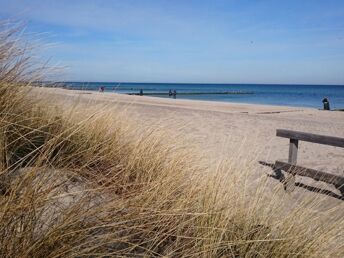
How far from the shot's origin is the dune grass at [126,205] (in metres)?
1.76

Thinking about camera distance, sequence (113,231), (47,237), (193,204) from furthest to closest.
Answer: (193,204) → (113,231) → (47,237)

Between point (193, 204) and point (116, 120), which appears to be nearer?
point (193, 204)

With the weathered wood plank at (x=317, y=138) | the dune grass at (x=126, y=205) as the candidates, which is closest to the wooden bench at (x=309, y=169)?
the weathered wood plank at (x=317, y=138)

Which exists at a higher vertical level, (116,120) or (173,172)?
(116,120)

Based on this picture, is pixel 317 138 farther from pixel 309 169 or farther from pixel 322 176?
pixel 322 176

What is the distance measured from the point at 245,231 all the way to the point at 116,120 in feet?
6.91

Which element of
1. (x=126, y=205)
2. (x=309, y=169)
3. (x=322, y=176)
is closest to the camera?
(x=126, y=205)

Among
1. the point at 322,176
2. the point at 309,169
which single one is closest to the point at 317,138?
the point at 309,169

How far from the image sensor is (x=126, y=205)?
216 cm

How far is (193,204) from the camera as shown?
254cm

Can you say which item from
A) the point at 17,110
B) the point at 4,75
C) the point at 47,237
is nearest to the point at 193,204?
the point at 47,237

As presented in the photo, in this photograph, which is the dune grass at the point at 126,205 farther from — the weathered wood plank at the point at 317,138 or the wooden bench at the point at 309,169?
the weathered wood plank at the point at 317,138

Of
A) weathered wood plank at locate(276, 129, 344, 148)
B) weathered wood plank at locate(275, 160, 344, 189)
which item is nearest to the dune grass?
weathered wood plank at locate(275, 160, 344, 189)

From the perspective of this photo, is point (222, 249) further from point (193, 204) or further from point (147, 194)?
point (147, 194)
